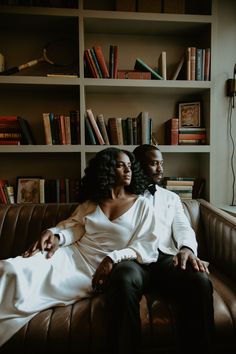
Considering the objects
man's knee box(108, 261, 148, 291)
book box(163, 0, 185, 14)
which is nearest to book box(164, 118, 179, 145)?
book box(163, 0, 185, 14)

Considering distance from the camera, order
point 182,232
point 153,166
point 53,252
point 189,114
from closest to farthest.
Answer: point 53,252 → point 182,232 → point 153,166 → point 189,114

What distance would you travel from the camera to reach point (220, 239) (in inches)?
66.6

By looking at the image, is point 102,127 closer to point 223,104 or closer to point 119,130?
point 119,130

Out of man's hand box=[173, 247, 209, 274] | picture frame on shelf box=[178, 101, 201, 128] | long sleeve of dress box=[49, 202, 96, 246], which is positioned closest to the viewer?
man's hand box=[173, 247, 209, 274]

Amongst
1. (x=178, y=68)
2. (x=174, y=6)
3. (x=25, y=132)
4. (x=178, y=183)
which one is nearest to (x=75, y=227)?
(x=25, y=132)

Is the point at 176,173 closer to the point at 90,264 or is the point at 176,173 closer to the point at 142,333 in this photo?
the point at 90,264

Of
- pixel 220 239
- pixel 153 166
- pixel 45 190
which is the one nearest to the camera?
pixel 220 239

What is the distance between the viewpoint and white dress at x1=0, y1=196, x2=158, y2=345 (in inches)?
47.9

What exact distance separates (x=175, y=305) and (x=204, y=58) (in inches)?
74.7

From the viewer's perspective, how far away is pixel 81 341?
3.84 feet

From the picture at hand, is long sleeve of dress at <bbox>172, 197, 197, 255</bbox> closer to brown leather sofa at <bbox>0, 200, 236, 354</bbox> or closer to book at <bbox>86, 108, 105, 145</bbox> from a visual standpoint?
brown leather sofa at <bbox>0, 200, 236, 354</bbox>

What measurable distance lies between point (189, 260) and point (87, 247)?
523mm

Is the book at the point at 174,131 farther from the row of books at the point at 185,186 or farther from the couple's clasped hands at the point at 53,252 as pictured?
the couple's clasped hands at the point at 53,252

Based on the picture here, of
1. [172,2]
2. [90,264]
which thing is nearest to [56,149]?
[90,264]
